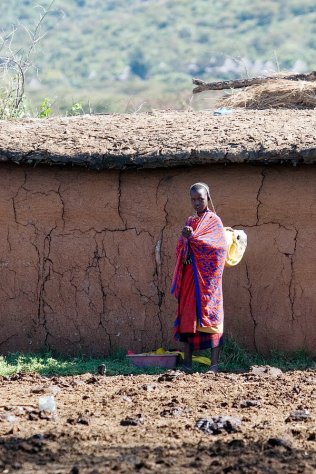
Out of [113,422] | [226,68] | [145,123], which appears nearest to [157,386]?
[113,422]

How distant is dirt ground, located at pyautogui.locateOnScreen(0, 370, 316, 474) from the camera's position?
609 centimetres

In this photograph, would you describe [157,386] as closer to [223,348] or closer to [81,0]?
[223,348]

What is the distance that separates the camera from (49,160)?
991 centimetres

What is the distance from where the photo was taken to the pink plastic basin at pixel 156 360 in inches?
375

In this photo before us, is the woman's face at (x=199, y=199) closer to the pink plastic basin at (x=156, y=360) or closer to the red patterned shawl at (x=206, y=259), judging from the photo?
the red patterned shawl at (x=206, y=259)

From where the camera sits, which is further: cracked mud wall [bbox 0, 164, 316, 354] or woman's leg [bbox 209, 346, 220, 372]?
cracked mud wall [bbox 0, 164, 316, 354]

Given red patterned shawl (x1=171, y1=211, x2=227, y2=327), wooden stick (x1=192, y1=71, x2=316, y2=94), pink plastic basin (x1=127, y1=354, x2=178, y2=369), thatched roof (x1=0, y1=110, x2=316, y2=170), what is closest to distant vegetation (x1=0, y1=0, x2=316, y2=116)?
wooden stick (x1=192, y1=71, x2=316, y2=94)

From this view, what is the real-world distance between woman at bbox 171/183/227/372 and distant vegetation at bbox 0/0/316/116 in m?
27.8

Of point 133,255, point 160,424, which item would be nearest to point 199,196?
point 133,255

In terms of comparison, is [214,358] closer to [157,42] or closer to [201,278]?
[201,278]

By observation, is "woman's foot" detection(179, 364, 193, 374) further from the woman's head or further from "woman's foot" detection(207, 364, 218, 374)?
the woman's head

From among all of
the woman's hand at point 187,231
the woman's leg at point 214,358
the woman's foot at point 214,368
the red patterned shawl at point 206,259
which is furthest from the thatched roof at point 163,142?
the woman's foot at point 214,368

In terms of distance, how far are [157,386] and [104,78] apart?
34496 mm

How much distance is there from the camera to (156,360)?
31.3ft
